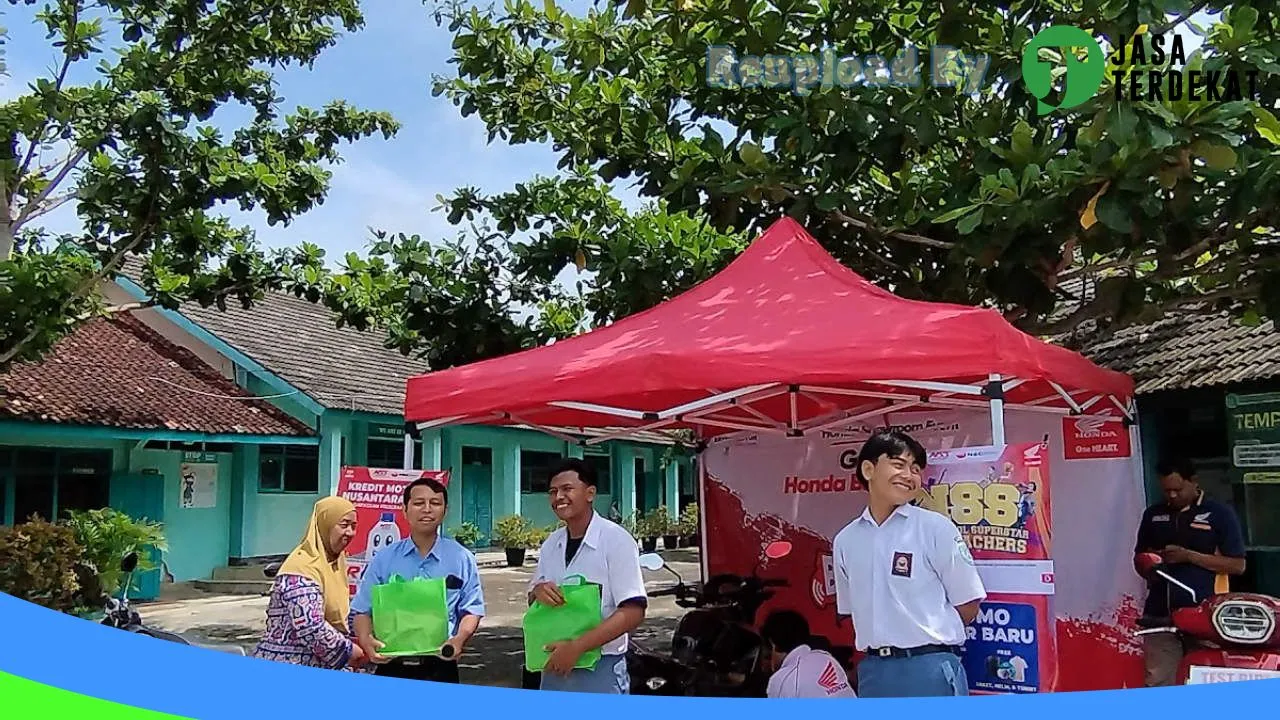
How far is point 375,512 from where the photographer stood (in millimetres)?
5043

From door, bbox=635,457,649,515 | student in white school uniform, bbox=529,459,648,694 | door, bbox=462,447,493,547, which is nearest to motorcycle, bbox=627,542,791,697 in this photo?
student in white school uniform, bbox=529,459,648,694

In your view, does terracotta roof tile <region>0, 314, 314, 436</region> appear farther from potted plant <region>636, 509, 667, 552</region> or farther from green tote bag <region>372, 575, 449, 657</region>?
green tote bag <region>372, 575, 449, 657</region>

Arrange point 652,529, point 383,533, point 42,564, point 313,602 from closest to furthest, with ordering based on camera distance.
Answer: point 313,602
point 383,533
point 42,564
point 652,529

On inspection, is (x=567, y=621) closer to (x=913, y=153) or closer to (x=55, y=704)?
(x=55, y=704)

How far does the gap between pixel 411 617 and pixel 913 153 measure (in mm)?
4137

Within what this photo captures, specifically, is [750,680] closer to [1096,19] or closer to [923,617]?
[923,617]

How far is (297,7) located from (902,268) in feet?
21.2

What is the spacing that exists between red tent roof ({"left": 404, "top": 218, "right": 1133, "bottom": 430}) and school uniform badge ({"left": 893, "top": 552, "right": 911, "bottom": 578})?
3.63ft

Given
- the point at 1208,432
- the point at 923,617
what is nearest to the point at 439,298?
the point at 923,617

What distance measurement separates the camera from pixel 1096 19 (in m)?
5.15

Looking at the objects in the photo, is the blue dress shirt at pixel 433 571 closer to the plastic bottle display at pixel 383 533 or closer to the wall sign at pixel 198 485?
the plastic bottle display at pixel 383 533

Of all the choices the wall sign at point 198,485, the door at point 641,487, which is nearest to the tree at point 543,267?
the wall sign at point 198,485

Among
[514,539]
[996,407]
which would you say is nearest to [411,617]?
[996,407]

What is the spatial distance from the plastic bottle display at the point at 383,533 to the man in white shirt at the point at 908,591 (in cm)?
237
